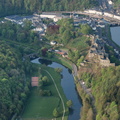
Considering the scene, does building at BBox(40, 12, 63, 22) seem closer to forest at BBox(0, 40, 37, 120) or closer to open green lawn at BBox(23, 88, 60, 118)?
forest at BBox(0, 40, 37, 120)

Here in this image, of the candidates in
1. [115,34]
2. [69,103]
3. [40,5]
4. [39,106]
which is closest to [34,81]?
[39,106]

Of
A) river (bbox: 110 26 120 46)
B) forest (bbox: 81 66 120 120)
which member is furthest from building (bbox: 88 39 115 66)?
river (bbox: 110 26 120 46)

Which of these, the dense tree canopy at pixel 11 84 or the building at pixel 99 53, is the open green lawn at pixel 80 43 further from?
the dense tree canopy at pixel 11 84

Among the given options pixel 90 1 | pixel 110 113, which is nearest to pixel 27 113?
pixel 110 113

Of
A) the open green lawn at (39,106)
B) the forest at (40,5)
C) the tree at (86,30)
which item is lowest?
the open green lawn at (39,106)

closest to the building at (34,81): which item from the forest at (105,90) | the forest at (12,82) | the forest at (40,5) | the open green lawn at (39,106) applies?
the forest at (12,82)

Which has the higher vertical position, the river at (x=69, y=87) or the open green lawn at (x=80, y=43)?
the open green lawn at (x=80, y=43)

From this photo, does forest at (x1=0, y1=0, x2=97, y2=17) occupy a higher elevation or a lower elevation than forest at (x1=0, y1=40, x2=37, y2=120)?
higher
